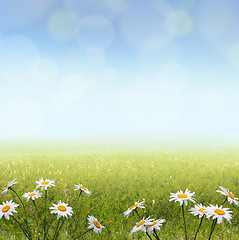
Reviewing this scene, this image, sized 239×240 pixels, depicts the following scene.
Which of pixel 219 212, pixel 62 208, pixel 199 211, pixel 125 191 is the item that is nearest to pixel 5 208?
pixel 62 208

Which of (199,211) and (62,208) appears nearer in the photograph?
(199,211)

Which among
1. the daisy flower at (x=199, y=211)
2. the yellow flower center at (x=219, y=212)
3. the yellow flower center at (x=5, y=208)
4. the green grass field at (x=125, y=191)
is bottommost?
the green grass field at (x=125, y=191)

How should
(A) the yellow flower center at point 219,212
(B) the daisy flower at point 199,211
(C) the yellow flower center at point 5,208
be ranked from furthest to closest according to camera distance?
1. (C) the yellow flower center at point 5,208
2. (B) the daisy flower at point 199,211
3. (A) the yellow flower center at point 219,212

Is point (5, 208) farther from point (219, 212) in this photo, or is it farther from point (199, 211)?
point (219, 212)

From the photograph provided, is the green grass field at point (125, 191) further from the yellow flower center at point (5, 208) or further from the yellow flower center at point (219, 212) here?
the yellow flower center at point (219, 212)

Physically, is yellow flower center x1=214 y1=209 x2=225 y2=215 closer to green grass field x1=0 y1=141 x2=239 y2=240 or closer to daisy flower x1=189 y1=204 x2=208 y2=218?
daisy flower x1=189 y1=204 x2=208 y2=218

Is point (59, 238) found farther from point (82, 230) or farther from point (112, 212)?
point (112, 212)

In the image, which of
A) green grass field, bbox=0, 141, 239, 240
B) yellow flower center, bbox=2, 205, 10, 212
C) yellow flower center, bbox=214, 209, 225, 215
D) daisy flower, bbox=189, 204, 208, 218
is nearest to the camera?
yellow flower center, bbox=214, 209, 225, 215

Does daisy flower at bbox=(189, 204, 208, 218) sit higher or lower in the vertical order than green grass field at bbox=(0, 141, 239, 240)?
higher

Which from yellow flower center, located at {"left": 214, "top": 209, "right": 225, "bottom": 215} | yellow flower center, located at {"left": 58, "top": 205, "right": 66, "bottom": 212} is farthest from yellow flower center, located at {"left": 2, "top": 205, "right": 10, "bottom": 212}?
yellow flower center, located at {"left": 214, "top": 209, "right": 225, "bottom": 215}

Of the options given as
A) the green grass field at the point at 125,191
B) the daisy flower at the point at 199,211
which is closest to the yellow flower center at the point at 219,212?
the daisy flower at the point at 199,211

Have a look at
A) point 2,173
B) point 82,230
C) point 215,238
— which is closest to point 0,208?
point 82,230

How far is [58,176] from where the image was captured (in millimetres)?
7410

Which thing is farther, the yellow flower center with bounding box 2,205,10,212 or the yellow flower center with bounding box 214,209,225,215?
the yellow flower center with bounding box 2,205,10,212
